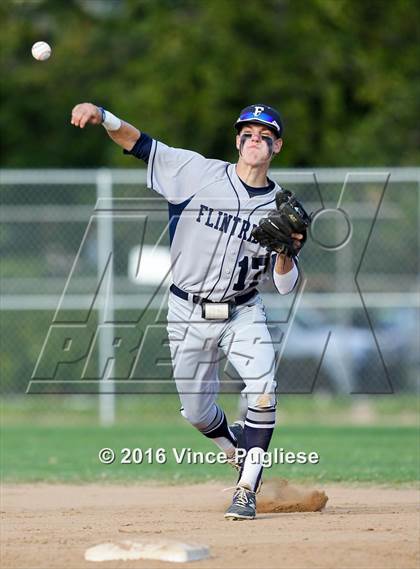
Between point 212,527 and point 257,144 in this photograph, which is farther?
point 257,144

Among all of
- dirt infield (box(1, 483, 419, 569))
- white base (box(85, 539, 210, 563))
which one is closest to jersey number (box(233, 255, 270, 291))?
dirt infield (box(1, 483, 419, 569))

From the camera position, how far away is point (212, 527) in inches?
261

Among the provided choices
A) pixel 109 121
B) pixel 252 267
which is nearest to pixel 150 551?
pixel 252 267

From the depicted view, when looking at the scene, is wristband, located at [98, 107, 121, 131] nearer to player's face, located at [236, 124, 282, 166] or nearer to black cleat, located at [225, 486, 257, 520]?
player's face, located at [236, 124, 282, 166]

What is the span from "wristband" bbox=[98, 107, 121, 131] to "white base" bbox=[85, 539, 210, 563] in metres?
2.58

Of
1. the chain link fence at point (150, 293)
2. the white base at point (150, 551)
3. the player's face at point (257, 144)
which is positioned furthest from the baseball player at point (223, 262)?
the chain link fence at point (150, 293)

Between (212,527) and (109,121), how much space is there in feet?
7.93

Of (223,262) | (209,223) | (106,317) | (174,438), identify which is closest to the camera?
(223,262)

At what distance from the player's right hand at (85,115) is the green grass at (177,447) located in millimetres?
3875

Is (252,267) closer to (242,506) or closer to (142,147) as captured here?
(142,147)

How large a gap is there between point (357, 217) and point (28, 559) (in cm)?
1180

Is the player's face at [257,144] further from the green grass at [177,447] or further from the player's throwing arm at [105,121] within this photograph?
the green grass at [177,447]

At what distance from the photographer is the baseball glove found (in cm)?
691

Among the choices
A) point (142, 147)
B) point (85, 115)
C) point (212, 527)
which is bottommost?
point (212, 527)
